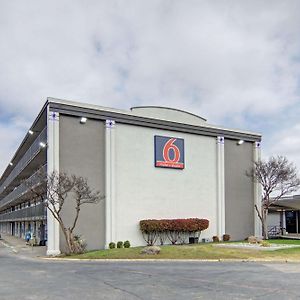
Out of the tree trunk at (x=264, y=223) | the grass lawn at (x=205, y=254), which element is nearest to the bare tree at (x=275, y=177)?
the tree trunk at (x=264, y=223)

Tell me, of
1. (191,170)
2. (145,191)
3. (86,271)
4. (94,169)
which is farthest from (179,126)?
(86,271)

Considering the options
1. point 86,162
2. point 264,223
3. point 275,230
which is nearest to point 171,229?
point 86,162

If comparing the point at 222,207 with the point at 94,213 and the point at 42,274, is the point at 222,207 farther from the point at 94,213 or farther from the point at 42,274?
the point at 42,274

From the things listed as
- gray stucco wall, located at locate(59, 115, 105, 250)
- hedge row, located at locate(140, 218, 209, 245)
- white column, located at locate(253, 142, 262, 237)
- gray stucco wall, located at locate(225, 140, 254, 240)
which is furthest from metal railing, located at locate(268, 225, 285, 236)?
gray stucco wall, located at locate(59, 115, 105, 250)

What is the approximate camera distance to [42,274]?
16.0 m

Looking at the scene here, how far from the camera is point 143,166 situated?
30.7 meters

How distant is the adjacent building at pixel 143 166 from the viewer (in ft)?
90.8

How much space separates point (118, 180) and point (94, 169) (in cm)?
195

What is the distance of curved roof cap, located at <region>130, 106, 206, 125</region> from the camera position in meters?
31.1

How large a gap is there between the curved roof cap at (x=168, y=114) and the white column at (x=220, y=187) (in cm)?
259

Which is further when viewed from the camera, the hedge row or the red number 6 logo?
the red number 6 logo

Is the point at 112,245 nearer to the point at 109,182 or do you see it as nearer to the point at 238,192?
the point at 109,182

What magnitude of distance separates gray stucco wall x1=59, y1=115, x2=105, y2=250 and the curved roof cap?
3.58 metres

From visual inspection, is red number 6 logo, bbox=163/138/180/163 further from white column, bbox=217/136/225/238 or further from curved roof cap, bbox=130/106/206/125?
white column, bbox=217/136/225/238
